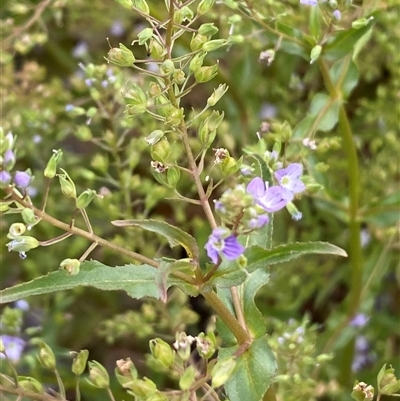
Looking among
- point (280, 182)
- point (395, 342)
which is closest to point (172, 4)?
point (280, 182)

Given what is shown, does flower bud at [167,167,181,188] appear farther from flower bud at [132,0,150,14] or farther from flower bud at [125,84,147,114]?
flower bud at [132,0,150,14]

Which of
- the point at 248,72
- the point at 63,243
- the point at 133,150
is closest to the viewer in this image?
the point at 133,150

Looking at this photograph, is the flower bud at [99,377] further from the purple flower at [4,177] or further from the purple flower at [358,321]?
the purple flower at [358,321]

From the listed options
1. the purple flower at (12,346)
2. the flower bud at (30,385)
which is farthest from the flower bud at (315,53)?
the purple flower at (12,346)

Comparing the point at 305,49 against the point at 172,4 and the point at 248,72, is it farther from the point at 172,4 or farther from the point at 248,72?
the point at 248,72

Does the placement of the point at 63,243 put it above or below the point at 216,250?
below

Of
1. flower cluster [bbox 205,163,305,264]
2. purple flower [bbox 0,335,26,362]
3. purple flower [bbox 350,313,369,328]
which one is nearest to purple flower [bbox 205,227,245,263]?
flower cluster [bbox 205,163,305,264]
